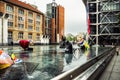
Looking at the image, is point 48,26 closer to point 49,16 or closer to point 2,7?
point 49,16

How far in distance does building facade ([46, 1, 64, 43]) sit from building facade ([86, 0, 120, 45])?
24895mm

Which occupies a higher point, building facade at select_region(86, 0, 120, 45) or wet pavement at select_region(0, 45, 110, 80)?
building facade at select_region(86, 0, 120, 45)

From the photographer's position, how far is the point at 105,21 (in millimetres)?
68312

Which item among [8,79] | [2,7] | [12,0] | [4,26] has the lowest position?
[8,79]

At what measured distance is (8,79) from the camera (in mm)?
3916

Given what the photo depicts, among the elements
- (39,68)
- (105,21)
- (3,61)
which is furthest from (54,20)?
(3,61)

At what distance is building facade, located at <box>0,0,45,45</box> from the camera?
170 ft

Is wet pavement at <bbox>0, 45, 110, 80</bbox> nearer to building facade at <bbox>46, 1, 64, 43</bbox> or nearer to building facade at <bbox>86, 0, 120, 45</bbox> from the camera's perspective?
building facade at <bbox>86, 0, 120, 45</bbox>

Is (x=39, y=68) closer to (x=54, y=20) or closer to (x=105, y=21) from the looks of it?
(x=105, y=21)

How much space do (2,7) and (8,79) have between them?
175ft

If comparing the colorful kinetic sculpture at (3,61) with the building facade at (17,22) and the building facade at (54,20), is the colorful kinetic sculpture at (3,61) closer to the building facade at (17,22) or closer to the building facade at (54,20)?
the building facade at (17,22)

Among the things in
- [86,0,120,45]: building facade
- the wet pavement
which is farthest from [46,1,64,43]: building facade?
the wet pavement

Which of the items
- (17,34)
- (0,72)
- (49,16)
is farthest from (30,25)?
(0,72)

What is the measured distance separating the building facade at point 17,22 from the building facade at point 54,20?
13407 millimetres
